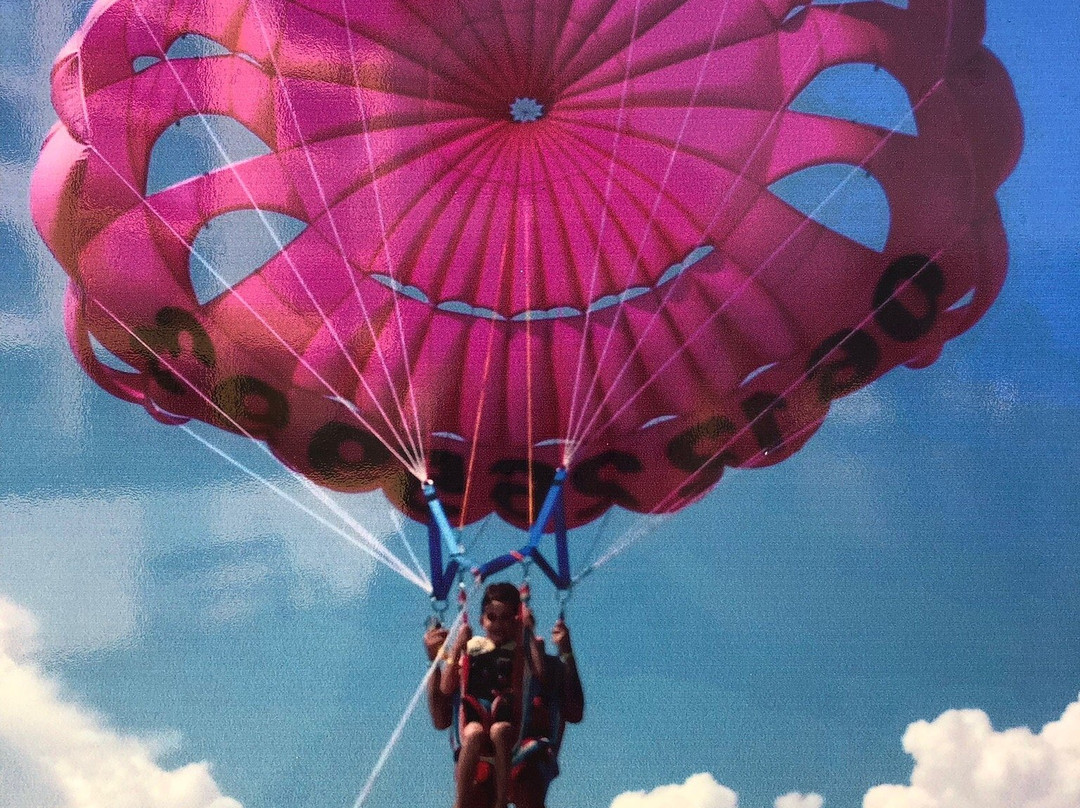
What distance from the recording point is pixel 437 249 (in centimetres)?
694

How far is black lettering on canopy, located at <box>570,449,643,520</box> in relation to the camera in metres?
7.21

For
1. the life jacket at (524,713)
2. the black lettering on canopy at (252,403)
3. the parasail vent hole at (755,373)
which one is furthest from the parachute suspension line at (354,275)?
the parasail vent hole at (755,373)

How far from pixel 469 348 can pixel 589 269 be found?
2.52 ft

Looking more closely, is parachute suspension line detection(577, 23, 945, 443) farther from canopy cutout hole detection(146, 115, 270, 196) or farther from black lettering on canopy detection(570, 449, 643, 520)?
canopy cutout hole detection(146, 115, 270, 196)

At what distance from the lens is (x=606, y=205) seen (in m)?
6.87

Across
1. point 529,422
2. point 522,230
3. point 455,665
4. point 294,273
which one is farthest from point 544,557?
point 294,273

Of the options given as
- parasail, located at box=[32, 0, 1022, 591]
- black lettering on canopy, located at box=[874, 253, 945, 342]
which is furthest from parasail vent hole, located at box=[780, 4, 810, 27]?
black lettering on canopy, located at box=[874, 253, 945, 342]

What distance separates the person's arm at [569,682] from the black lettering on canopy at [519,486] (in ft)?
5.21

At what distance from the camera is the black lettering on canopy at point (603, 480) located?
721 cm

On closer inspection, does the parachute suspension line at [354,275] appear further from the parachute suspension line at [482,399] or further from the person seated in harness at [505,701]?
the person seated in harness at [505,701]

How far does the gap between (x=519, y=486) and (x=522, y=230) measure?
4.55ft

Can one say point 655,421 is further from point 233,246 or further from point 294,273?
point 233,246

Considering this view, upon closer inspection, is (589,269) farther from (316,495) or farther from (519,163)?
(316,495)

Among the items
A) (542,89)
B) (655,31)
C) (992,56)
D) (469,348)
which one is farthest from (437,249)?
(992,56)
